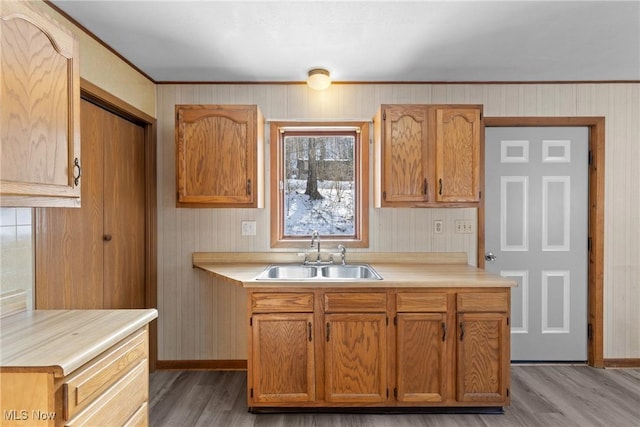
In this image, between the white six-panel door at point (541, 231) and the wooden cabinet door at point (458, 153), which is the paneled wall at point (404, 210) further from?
the wooden cabinet door at point (458, 153)

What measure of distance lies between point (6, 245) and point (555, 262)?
3620 mm

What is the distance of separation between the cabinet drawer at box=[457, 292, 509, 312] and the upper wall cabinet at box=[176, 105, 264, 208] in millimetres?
1514

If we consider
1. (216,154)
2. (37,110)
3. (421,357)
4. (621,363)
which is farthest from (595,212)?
(37,110)

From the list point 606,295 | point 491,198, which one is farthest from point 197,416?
point 606,295

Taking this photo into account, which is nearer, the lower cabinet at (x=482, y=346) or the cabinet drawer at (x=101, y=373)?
the cabinet drawer at (x=101, y=373)

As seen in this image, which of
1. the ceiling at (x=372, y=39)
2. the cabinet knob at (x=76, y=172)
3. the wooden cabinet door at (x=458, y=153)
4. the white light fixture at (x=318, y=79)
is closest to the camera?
the cabinet knob at (x=76, y=172)

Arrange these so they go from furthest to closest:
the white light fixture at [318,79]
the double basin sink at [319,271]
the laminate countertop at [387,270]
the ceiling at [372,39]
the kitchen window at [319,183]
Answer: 1. the kitchen window at [319,183]
2. the double basin sink at [319,271]
3. the white light fixture at [318,79]
4. the laminate countertop at [387,270]
5. the ceiling at [372,39]

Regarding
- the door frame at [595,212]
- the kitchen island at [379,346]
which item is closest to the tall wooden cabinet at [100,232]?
the kitchen island at [379,346]

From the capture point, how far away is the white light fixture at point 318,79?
2629 mm

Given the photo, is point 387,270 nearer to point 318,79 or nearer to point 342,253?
point 342,253

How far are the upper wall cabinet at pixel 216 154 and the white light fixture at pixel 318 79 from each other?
0.51 meters

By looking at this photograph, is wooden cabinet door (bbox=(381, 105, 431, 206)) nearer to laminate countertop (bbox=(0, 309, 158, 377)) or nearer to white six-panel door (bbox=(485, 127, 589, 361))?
white six-panel door (bbox=(485, 127, 589, 361))

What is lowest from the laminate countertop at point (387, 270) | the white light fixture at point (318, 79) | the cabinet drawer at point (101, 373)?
the cabinet drawer at point (101, 373)

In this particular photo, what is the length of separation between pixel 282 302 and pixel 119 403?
101 cm
